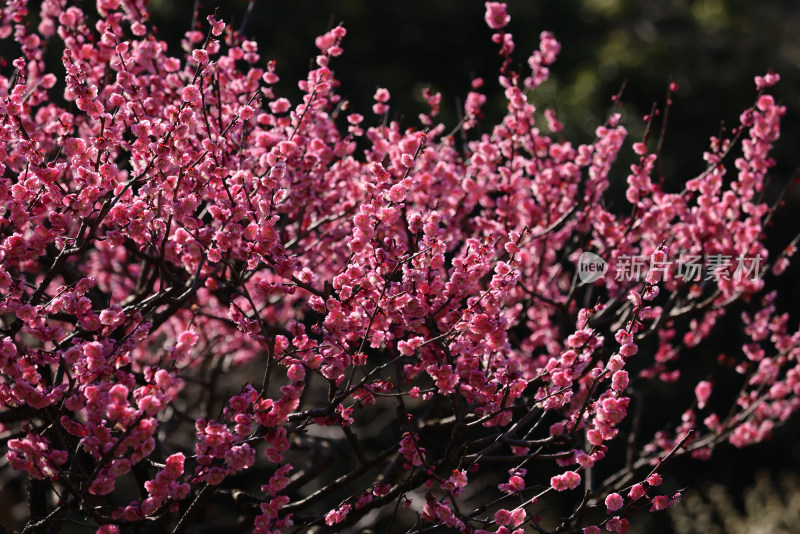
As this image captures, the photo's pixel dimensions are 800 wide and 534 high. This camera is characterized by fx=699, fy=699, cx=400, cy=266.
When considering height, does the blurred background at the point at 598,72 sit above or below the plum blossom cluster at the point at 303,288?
above

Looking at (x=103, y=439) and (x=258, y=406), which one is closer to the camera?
(x=103, y=439)

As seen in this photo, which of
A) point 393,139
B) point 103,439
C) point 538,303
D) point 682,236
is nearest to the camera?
point 103,439

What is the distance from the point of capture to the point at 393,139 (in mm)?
3539

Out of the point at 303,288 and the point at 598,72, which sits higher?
the point at 598,72

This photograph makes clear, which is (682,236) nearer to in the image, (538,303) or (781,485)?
(538,303)

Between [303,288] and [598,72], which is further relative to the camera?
[598,72]

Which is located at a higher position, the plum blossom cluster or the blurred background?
the blurred background

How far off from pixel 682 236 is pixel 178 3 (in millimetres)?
9879

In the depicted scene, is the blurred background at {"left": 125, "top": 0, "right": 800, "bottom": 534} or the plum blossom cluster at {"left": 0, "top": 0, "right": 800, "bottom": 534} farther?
the blurred background at {"left": 125, "top": 0, "right": 800, "bottom": 534}

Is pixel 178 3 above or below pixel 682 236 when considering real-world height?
above

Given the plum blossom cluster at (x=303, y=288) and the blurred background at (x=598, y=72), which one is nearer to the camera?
the plum blossom cluster at (x=303, y=288)

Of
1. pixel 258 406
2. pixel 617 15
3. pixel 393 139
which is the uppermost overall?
pixel 617 15

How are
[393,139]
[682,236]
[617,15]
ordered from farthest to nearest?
[617,15]
[682,236]
[393,139]

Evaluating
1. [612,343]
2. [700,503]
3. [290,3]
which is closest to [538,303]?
[612,343]
